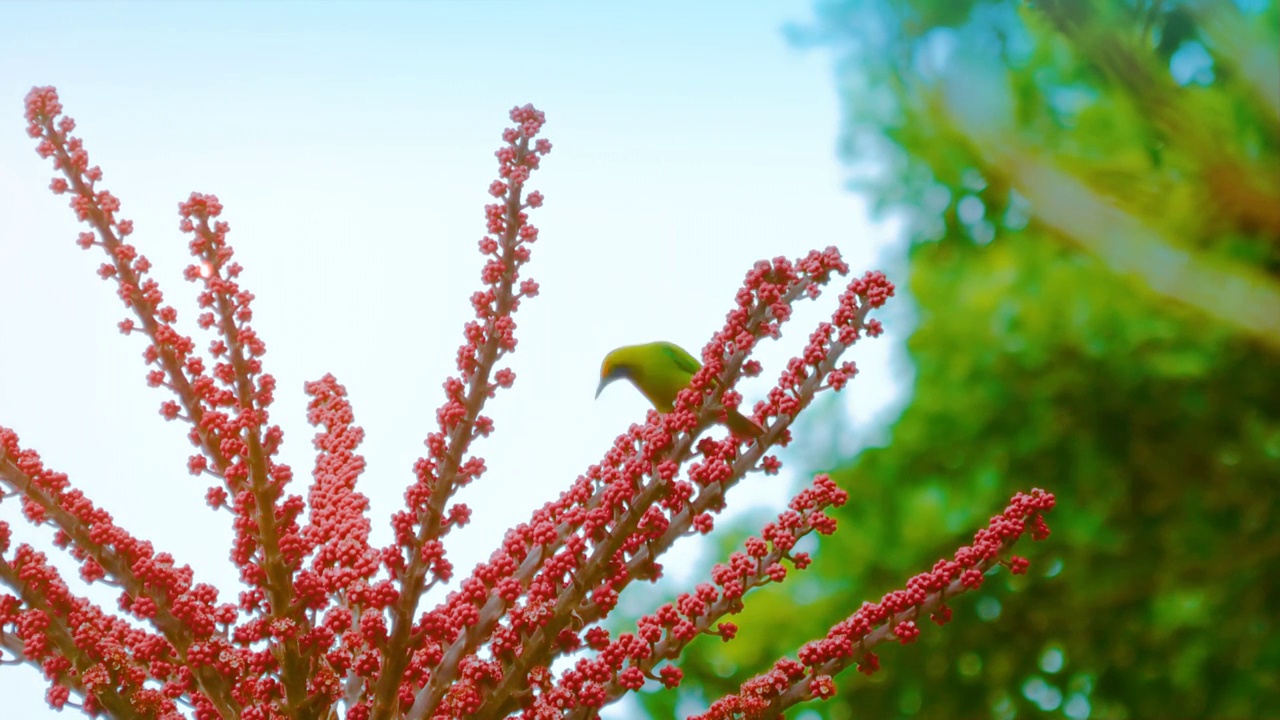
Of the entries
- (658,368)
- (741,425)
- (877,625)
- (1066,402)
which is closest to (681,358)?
(658,368)

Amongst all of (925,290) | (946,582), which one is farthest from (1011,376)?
(946,582)

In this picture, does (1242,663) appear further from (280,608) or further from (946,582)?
(280,608)

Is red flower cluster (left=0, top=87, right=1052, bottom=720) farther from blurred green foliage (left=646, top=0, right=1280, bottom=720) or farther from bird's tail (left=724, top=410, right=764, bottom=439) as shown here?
blurred green foliage (left=646, top=0, right=1280, bottom=720)

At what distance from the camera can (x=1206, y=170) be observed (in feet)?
11.8

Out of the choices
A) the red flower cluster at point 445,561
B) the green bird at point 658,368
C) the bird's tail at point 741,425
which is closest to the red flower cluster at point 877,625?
the red flower cluster at point 445,561

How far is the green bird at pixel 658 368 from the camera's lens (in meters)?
1.36

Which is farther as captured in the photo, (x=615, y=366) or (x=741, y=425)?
(x=615, y=366)

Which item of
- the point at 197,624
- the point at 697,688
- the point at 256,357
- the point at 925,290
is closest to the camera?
the point at 197,624

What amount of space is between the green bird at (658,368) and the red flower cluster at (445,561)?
14 centimetres

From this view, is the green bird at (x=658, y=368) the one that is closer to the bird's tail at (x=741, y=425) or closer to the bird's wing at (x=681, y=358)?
the bird's wing at (x=681, y=358)

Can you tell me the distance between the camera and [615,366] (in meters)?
1.40

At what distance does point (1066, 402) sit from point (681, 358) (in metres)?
2.76

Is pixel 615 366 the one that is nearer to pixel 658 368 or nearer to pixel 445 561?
pixel 658 368

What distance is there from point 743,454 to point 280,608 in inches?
20.4
